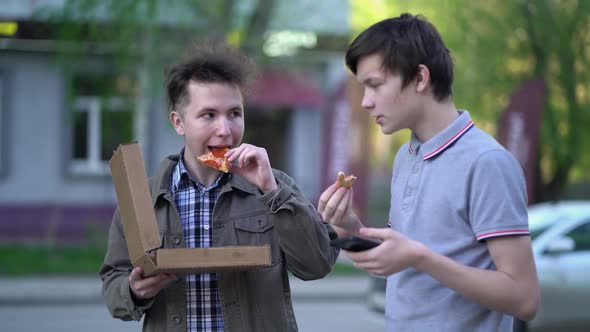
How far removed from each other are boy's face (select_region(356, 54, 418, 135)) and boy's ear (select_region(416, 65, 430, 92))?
2cm

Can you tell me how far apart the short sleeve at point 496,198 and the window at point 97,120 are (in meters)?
15.0

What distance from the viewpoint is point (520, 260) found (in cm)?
212

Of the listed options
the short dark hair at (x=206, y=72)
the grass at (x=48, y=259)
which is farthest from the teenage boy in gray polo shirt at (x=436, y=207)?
the grass at (x=48, y=259)

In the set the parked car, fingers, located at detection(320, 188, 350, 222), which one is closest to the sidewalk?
the parked car

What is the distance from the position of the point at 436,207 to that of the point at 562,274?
6.46 m

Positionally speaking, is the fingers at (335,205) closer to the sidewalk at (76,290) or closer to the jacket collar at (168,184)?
the jacket collar at (168,184)

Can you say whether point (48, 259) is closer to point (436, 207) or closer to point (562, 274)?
point (562, 274)

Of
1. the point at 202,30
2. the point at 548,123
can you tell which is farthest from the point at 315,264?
the point at 548,123

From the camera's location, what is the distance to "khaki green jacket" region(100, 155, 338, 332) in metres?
2.62

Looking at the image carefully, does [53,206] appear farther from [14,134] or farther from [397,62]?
[397,62]

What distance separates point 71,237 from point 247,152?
14.8 meters

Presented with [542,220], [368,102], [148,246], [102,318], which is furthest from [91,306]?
[368,102]

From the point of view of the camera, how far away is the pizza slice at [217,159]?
2656 millimetres

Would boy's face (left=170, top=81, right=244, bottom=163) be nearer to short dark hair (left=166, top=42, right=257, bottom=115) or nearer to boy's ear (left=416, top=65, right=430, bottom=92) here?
short dark hair (left=166, top=42, right=257, bottom=115)
